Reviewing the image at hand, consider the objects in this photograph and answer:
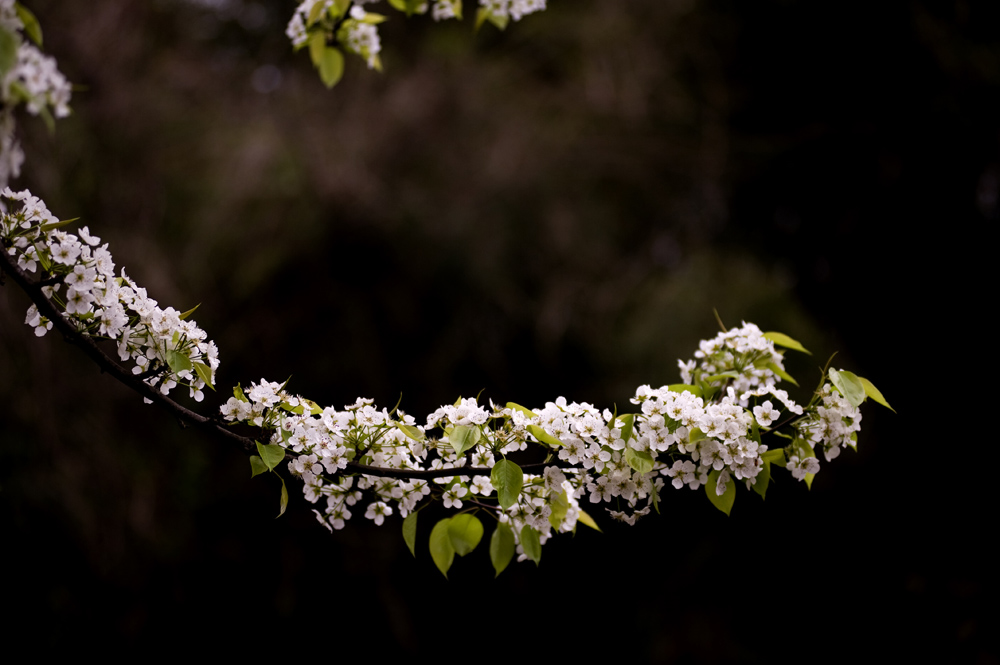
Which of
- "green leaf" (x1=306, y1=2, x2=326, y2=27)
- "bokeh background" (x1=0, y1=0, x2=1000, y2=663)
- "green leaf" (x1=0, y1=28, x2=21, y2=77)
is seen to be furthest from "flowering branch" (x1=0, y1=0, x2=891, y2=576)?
"bokeh background" (x1=0, y1=0, x2=1000, y2=663)

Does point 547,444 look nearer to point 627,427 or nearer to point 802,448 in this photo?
point 627,427

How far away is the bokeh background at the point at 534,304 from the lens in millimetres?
2762

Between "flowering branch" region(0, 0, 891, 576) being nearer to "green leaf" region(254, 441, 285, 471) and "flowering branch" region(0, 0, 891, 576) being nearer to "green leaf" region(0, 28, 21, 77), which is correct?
"green leaf" region(254, 441, 285, 471)

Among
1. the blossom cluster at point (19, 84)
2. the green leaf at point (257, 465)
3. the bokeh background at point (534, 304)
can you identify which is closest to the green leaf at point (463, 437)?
the green leaf at point (257, 465)

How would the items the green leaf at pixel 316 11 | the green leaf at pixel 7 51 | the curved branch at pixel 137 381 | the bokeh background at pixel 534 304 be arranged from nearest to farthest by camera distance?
1. the green leaf at pixel 7 51
2. the curved branch at pixel 137 381
3. the green leaf at pixel 316 11
4. the bokeh background at pixel 534 304

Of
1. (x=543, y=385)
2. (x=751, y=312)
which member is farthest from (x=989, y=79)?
(x=543, y=385)

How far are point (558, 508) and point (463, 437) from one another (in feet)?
0.62

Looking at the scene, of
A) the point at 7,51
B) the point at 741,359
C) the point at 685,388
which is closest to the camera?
the point at 7,51

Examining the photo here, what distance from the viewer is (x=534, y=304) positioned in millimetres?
3332

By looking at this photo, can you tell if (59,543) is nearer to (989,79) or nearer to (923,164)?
(923,164)

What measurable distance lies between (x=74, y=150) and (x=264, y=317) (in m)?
1.02

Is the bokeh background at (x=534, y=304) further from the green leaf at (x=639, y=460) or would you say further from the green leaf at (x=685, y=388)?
the green leaf at (x=639, y=460)

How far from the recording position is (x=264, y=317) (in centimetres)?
308

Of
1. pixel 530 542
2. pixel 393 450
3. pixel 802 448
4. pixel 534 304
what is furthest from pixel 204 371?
pixel 534 304
